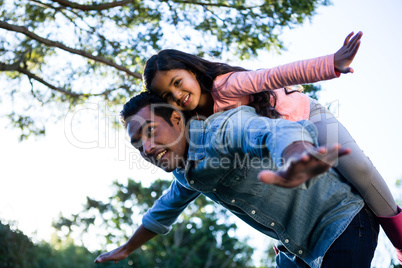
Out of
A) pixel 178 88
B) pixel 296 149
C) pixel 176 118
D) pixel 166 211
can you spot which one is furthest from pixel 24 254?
pixel 296 149

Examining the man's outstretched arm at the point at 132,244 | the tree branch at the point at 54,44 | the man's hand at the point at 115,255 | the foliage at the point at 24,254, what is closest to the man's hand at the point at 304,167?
the man's outstretched arm at the point at 132,244

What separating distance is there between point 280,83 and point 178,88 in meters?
0.71

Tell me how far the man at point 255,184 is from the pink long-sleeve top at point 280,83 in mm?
314

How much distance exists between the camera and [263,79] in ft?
8.43

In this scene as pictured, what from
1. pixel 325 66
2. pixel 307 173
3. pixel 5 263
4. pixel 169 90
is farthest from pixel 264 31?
pixel 5 263

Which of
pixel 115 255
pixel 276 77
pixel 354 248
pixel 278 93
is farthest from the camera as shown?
pixel 115 255

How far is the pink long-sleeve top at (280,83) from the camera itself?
2366 mm

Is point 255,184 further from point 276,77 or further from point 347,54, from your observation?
point 347,54

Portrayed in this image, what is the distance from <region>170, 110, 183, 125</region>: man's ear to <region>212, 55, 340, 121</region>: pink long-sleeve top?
0.28 m

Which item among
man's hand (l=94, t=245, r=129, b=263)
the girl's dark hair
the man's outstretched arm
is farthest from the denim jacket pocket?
man's hand (l=94, t=245, r=129, b=263)

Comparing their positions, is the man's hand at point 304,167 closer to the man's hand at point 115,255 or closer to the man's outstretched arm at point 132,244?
the man's outstretched arm at point 132,244

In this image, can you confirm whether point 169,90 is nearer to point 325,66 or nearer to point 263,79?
point 263,79

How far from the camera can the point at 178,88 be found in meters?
2.92

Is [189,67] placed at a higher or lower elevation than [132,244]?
higher
